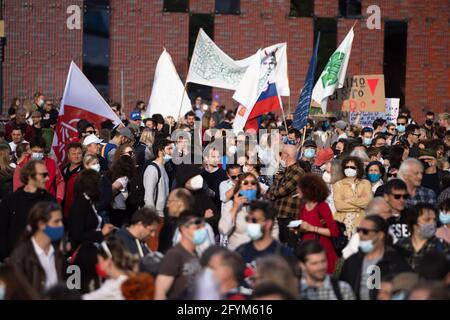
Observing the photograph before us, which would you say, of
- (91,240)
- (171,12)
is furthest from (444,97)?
(91,240)

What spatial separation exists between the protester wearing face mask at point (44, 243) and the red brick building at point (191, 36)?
21.8m

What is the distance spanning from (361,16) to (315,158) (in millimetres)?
16860

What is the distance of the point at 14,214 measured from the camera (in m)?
10.9

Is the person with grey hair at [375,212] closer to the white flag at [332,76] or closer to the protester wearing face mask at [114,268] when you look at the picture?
the protester wearing face mask at [114,268]

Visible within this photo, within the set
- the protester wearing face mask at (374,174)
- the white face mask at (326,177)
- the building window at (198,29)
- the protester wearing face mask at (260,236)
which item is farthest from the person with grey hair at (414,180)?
the building window at (198,29)

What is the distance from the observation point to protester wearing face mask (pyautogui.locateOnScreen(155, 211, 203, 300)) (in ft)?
29.6

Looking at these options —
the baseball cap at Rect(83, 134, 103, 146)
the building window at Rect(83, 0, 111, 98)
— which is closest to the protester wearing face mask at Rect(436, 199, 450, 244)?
the baseball cap at Rect(83, 134, 103, 146)

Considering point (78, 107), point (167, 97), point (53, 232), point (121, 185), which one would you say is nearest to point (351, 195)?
point (121, 185)

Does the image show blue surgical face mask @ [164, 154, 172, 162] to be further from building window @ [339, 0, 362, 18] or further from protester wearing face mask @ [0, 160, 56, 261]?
building window @ [339, 0, 362, 18]

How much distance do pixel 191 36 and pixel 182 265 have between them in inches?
908

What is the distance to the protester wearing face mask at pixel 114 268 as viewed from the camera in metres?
8.41

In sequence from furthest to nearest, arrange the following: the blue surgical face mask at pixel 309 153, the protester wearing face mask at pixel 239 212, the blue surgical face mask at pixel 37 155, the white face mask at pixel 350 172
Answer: the blue surgical face mask at pixel 309 153 → the blue surgical face mask at pixel 37 155 → the white face mask at pixel 350 172 → the protester wearing face mask at pixel 239 212

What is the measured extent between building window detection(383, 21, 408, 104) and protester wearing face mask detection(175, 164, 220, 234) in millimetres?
20256
